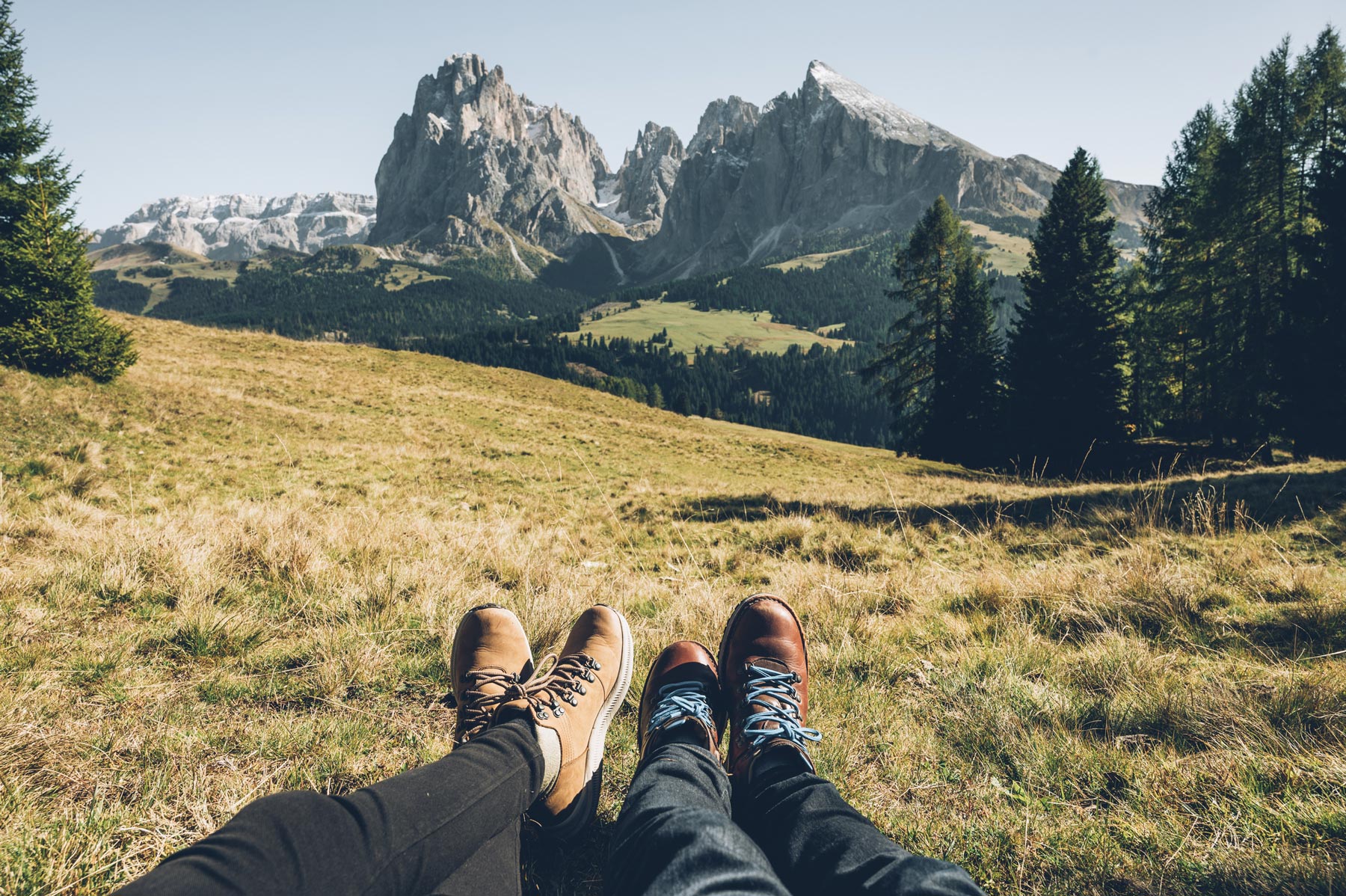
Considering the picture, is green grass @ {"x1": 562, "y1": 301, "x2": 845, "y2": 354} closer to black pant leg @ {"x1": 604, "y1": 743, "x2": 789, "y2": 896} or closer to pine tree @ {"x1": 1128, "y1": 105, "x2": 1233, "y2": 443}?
pine tree @ {"x1": 1128, "y1": 105, "x2": 1233, "y2": 443}

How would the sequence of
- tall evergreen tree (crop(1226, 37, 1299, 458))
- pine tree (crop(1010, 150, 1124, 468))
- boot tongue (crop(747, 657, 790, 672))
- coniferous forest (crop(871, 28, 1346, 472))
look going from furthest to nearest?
1. pine tree (crop(1010, 150, 1124, 468))
2. tall evergreen tree (crop(1226, 37, 1299, 458))
3. coniferous forest (crop(871, 28, 1346, 472))
4. boot tongue (crop(747, 657, 790, 672))

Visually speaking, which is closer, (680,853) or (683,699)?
(680,853)

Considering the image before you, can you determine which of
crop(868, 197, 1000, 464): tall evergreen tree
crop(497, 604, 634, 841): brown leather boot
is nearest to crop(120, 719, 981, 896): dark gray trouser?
crop(497, 604, 634, 841): brown leather boot

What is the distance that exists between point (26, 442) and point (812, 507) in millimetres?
13507

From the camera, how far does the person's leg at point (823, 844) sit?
1519mm

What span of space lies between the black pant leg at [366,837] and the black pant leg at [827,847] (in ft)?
2.93

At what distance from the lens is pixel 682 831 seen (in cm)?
168

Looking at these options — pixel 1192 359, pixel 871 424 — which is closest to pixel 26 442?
pixel 1192 359

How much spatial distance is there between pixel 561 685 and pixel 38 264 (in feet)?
61.8

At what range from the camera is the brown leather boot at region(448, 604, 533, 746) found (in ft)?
7.81

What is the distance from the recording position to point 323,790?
78.4 inches

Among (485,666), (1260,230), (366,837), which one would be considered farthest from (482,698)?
(1260,230)

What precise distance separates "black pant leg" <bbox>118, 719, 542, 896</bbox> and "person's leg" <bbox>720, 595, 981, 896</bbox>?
915mm

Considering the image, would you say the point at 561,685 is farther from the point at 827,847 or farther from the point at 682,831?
the point at 827,847
